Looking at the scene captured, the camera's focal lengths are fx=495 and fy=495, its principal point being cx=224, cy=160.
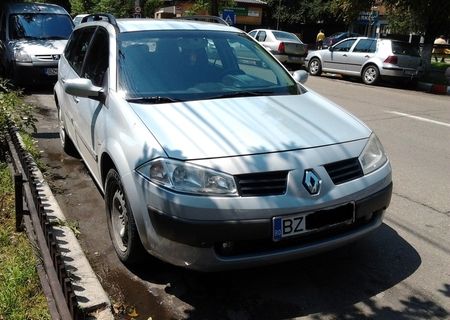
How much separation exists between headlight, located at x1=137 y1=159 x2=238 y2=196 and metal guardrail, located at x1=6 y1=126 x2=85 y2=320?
77 centimetres

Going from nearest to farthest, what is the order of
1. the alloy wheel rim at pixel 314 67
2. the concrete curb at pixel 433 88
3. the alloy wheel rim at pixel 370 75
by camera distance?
the concrete curb at pixel 433 88, the alloy wheel rim at pixel 370 75, the alloy wheel rim at pixel 314 67

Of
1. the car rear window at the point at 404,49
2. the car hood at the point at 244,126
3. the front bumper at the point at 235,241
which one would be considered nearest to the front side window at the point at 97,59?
the car hood at the point at 244,126

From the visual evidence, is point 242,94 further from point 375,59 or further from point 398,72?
point 375,59

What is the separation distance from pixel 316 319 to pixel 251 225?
2.45 feet

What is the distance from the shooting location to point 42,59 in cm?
1052

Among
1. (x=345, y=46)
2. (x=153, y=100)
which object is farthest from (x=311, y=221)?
(x=345, y=46)

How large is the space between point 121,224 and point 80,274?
46cm

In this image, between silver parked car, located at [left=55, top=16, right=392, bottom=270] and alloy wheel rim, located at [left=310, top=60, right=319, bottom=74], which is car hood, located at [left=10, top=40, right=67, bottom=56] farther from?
alloy wheel rim, located at [left=310, top=60, right=319, bottom=74]

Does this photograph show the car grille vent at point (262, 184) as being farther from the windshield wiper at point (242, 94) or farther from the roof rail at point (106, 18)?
the roof rail at point (106, 18)

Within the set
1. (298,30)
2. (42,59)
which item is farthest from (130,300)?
(298,30)

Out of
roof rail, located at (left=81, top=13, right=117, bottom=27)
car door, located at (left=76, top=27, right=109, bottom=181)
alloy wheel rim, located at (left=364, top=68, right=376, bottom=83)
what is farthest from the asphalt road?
alloy wheel rim, located at (left=364, top=68, right=376, bottom=83)

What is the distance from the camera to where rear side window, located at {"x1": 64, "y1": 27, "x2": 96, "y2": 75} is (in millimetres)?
5098

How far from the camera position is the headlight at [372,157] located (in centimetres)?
337

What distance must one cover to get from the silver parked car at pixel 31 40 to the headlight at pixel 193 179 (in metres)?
8.53
